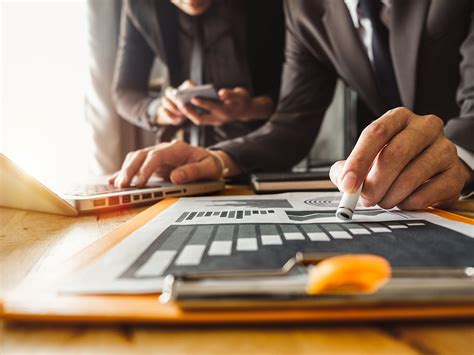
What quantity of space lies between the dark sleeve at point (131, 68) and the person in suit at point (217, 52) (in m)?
0.08

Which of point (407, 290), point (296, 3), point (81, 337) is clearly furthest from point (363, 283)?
point (296, 3)

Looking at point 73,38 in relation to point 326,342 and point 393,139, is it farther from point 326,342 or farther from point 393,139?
point 326,342

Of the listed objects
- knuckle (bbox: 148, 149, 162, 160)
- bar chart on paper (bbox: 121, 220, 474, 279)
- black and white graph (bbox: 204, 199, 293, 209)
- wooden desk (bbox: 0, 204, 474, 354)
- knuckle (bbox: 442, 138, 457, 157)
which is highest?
knuckle (bbox: 442, 138, 457, 157)

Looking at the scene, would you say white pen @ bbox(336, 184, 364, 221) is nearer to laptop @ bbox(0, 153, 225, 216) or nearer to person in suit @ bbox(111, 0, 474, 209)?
person in suit @ bbox(111, 0, 474, 209)

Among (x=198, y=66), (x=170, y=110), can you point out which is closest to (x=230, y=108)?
(x=170, y=110)

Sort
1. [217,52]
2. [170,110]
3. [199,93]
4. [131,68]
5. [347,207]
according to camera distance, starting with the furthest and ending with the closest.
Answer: [131,68] < [217,52] < [170,110] < [199,93] < [347,207]

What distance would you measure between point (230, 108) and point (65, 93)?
Result: 1418 mm

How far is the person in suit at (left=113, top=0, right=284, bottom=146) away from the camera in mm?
1472

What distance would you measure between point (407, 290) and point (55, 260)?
25 centimetres

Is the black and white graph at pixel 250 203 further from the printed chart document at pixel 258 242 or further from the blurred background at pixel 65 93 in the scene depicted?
the blurred background at pixel 65 93

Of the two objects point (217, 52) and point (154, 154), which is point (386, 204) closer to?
point (154, 154)

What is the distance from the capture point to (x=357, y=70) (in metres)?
0.93

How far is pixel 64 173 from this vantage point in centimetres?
228

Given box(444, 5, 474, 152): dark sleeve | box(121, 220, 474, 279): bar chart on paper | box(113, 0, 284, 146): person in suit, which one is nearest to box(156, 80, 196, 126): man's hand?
box(113, 0, 284, 146): person in suit
